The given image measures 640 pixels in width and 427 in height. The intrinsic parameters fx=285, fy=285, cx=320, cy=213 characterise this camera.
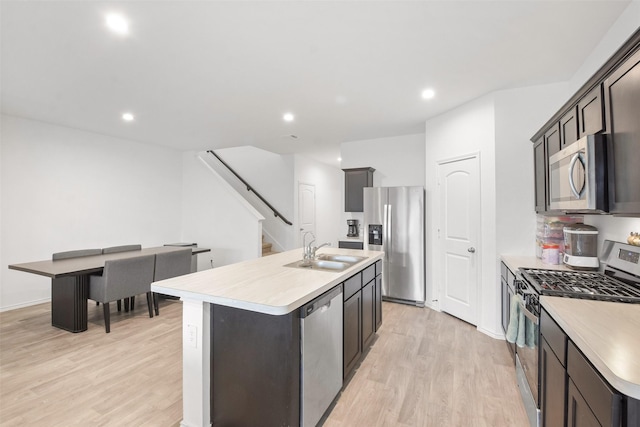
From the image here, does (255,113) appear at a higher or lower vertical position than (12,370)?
higher

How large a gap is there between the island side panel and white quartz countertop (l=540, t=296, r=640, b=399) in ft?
4.07

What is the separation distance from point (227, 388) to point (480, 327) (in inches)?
116

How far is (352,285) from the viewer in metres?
2.34

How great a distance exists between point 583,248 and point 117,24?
3.87 meters

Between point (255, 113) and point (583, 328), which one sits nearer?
point (583, 328)

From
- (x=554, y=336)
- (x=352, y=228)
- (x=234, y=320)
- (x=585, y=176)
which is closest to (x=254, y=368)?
(x=234, y=320)

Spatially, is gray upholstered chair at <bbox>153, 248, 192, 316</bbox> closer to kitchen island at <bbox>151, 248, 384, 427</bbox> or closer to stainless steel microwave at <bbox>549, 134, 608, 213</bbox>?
kitchen island at <bbox>151, 248, 384, 427</bbox>

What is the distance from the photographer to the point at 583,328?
1.16m

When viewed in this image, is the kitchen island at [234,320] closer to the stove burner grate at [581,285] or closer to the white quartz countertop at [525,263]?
the stove burner grate at [581,285]

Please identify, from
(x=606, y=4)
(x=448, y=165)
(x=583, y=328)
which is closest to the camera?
(x=583, y=328)

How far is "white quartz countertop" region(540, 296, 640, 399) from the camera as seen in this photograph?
86 cm

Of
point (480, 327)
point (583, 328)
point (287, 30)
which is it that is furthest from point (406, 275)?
point (287, 30)

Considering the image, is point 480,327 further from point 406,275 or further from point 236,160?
point 236,160

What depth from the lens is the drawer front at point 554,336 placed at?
4.21 ft
